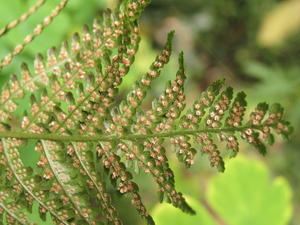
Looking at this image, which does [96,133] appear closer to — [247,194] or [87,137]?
[87,137]

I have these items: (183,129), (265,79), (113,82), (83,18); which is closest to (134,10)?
(113,82)

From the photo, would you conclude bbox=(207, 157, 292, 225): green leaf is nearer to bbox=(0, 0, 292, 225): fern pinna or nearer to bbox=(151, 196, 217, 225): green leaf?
bbox=(151, 196, 217, 225): green leaf

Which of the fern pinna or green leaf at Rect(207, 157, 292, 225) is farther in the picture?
green leaf at Rect(207, 157, 292, 225)

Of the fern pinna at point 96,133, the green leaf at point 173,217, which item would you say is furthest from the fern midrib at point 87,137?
the green leaf at point 173,217

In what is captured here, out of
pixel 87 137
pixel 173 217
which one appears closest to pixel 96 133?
pixel 87 137

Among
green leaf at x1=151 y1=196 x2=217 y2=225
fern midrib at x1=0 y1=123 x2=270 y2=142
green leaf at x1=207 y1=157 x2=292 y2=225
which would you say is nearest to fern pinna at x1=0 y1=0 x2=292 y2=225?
fern midrib at x1=0 y1=123 x2=270 y2=142

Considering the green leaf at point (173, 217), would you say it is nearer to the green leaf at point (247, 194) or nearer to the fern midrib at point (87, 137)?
the green leaf at point (247, 194)
